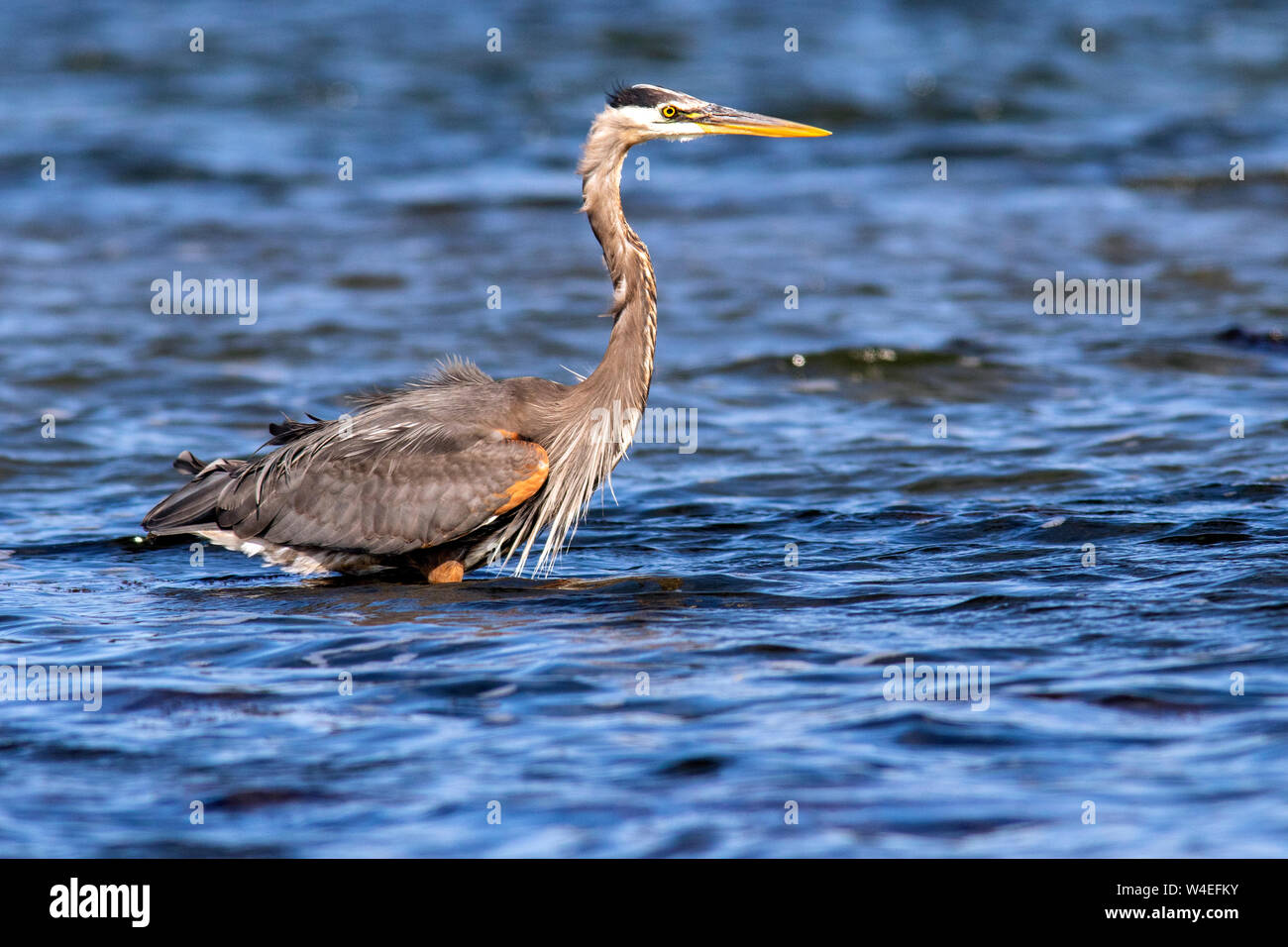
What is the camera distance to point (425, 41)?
28.7 m

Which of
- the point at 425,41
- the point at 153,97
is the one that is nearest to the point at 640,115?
the point at 153,97

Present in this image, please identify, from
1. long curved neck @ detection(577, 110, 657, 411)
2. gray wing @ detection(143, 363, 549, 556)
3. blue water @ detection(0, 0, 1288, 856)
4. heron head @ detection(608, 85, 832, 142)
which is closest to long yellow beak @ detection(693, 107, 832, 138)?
heron head @ detection(608, 85, 832, 142)

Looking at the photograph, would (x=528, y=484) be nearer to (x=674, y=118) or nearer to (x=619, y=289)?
(x=619, y=289)

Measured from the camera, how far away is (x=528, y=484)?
8875 millimetres

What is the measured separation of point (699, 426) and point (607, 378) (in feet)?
12.7

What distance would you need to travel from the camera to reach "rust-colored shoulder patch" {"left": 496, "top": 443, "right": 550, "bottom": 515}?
29.0 ft

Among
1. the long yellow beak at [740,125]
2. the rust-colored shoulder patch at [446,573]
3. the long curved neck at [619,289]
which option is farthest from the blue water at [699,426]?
the long yellow beak at [740,125]

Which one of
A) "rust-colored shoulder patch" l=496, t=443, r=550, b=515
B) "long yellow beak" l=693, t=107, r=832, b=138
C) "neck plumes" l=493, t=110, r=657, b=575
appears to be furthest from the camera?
"long yellow beak" l=693, t=107, r=832, b=138

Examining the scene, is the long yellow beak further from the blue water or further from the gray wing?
the blue water

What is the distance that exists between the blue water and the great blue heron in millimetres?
328

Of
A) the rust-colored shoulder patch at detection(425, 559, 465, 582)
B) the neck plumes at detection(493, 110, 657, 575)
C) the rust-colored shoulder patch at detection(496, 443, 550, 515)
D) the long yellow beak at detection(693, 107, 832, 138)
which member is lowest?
the rust-colored shoulder patch at detection(425, 559, 465, 582)

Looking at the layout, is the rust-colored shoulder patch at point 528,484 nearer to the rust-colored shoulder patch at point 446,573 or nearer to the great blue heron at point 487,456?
the great blue heron at point 487,456
